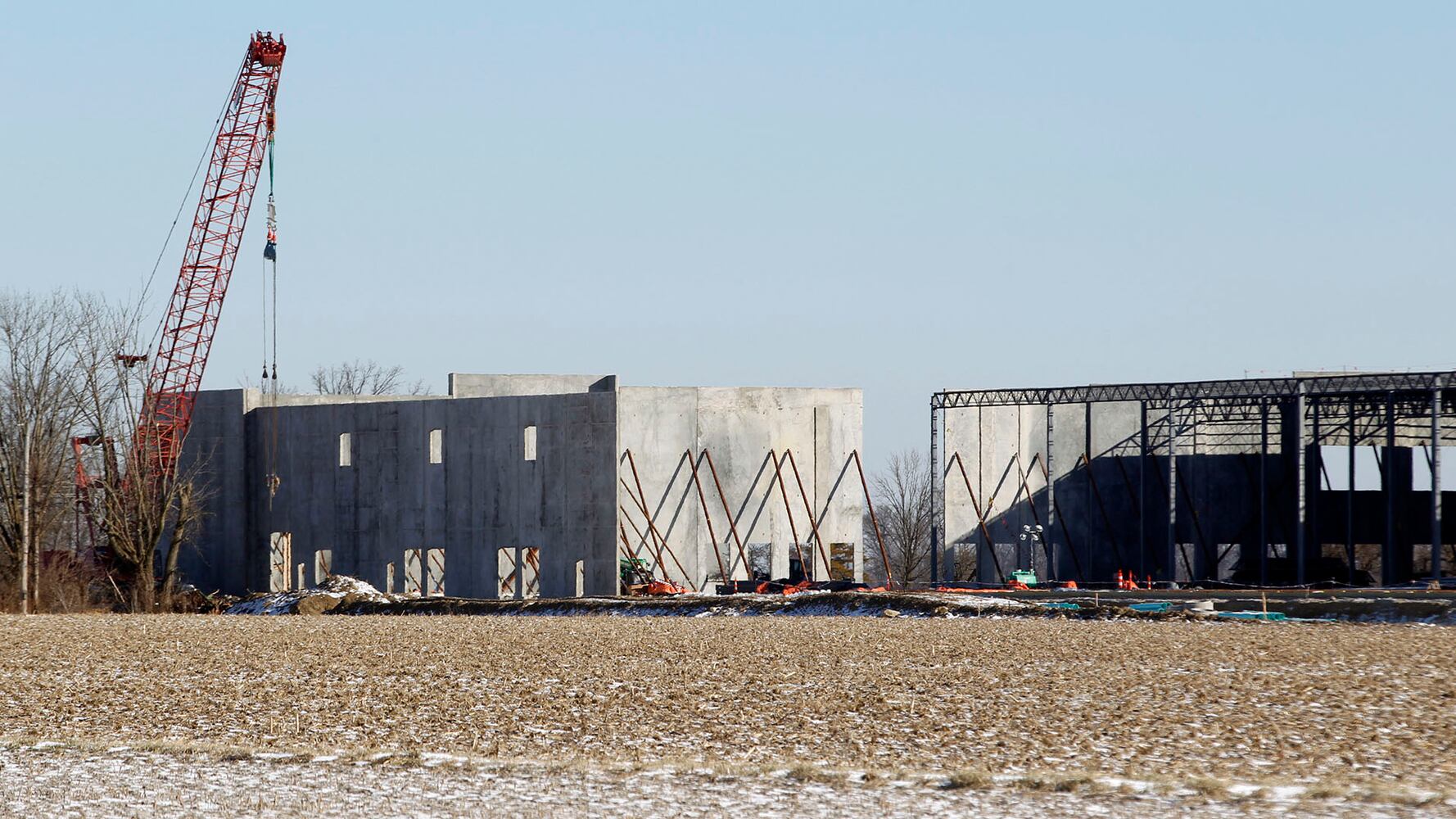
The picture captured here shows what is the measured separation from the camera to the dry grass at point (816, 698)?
1397 centimetres

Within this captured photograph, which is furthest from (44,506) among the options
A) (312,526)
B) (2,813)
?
(2,813)

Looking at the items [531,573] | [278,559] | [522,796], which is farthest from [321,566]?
[522,796]

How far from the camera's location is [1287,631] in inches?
1071

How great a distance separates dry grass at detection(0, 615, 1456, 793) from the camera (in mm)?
13969

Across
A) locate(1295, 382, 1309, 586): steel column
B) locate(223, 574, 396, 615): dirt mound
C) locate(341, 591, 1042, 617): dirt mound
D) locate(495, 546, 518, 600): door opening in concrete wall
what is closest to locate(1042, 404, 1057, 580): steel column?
locate(1295, 382, 1309, 586): steel column

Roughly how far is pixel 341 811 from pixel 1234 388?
4298 centimetres

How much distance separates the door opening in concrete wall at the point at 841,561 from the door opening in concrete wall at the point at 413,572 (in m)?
13.6

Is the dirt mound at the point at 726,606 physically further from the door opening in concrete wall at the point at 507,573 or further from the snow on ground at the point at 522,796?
the snow on ground at the point at 522,796

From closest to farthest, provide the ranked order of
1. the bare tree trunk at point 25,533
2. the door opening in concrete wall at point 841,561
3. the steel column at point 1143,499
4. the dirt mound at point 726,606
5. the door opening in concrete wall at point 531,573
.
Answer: the dirt mound at point 726,606 → the bare tree trunk at point 25,533 → the door opening in concrete wall at point 841,561 → the door opening in concrete wall at point 531,573 → the steel column at point 1143,499

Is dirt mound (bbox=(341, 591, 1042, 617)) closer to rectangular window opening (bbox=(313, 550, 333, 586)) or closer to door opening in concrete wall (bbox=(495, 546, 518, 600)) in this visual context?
door opening in concrete wall (bbox=(495, 546, 518, 600))

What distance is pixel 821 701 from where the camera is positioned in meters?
17.6

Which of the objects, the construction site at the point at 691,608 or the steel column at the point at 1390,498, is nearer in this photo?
the construction site at the point at 691,608

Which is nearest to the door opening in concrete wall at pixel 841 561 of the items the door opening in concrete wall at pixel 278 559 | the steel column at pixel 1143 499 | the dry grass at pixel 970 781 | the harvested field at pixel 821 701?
the steel column at pixel 1143 499

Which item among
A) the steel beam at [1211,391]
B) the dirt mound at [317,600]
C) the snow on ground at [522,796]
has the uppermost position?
the steel beam at [1211,391]
